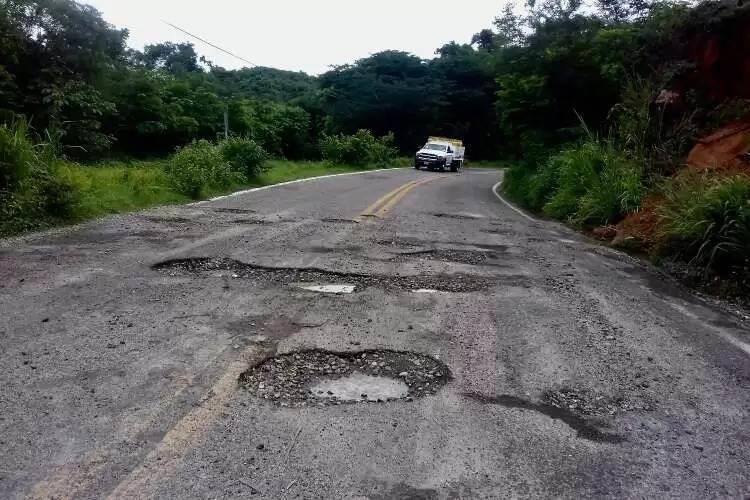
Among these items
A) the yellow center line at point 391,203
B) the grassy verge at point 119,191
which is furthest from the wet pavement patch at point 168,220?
the yellow center line at point 391,203

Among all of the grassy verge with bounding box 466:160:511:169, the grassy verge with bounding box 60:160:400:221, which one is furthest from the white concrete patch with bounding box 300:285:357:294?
the grassy verge with bounding box 466:160:511:169

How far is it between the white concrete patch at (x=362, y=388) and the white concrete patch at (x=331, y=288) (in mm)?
1995

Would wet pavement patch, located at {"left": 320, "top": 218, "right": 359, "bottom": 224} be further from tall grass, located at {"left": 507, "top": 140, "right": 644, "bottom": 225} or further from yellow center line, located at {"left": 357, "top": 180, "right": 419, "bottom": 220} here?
tall grass, located at {"left": 507, "top": 140, "right": 644, "bottom": 225}

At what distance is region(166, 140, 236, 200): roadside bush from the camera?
13.6 m

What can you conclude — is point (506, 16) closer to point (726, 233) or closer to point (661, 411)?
point (726, 233)

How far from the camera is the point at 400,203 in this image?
1453 centimetres

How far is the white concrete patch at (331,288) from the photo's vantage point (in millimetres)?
5781

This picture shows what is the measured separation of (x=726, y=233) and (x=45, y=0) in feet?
90.8

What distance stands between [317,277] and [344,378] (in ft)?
8.50

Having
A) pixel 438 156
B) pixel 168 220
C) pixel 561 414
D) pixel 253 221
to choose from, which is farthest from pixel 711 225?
pixel 438 156

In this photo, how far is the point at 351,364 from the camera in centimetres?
402

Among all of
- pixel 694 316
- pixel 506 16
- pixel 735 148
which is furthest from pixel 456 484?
pixel 506 16

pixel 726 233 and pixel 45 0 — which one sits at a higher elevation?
pixel 45 0

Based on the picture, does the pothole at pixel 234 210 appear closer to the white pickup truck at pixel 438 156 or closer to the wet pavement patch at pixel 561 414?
the wet pavement patch at pixel 561 414
